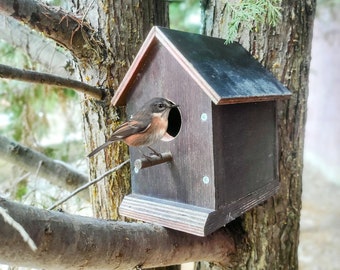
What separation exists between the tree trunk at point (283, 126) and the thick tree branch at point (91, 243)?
0.64ft

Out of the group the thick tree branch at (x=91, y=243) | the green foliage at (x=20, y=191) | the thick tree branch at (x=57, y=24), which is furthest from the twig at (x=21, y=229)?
the green foliage at (x=20, y=191)

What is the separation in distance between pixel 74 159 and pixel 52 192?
32 centimetres

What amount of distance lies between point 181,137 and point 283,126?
54cm

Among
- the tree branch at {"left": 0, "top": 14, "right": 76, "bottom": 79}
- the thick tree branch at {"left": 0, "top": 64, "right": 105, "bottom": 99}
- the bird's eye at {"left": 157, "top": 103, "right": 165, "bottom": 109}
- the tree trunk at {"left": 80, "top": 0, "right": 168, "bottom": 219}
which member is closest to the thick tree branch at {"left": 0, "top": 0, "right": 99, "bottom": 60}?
the tree trunk at {"left": 80, "top": 0, "right": 168, "bottom": 219}

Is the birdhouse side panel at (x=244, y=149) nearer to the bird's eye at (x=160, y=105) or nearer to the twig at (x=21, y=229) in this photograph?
the bird's eye at (x=160, y=105)

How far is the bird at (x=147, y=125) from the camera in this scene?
1283 mm

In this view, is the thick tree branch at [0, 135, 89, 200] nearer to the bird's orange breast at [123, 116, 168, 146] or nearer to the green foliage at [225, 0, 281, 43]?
the bird's orange breast at [123, 116, 168, 146]

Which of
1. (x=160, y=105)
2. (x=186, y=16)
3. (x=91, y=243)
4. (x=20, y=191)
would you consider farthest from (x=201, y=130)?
(x=186, y=16)

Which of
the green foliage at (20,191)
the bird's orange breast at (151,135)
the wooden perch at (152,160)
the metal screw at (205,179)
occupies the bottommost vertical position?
the green foliage at (20,191)

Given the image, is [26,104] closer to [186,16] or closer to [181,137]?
[186,16]

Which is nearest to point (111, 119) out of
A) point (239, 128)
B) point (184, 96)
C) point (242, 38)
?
point (184, 96)

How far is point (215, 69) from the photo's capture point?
4.23 ft

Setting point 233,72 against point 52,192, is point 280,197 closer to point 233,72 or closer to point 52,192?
point 233,72

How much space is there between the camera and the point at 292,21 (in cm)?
162
